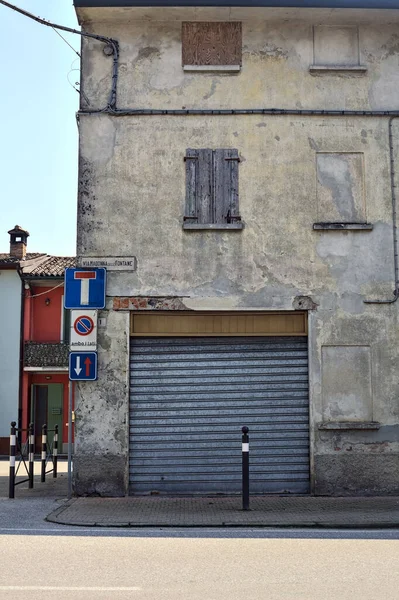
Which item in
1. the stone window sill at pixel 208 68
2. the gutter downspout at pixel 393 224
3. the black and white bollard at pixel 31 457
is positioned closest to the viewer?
the gutter downspout at pixel 393 224

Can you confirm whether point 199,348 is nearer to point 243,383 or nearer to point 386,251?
point 243,383

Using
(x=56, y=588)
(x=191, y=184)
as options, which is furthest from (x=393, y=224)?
(x=56, y=588)

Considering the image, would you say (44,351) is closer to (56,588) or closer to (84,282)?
(84,282)

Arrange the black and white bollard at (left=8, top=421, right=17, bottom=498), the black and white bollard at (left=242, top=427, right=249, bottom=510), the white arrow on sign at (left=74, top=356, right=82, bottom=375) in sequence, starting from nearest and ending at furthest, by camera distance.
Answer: the black and white bollard at (left=242, top=427, right=249, bottom=510)
the black and white bollard at (left=8, top=421, right=17, bottom=498)
the white arrow on sign at (left=74, top=356, right=82, bottom=375)

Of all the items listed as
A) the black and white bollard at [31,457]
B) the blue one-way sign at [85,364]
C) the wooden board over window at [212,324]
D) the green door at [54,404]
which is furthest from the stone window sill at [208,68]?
the green door at [54,404]

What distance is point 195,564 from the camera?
7.59 metres

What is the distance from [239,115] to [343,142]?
184 centimetres

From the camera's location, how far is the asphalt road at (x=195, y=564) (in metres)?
6.43

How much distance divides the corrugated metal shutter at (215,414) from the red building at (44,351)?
20.6 m

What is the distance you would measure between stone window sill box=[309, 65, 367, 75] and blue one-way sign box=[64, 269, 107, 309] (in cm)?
516

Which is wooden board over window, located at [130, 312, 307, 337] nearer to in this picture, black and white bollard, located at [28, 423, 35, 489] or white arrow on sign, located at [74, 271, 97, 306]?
white arrow on sign, located at [74, 271, 97, 306]

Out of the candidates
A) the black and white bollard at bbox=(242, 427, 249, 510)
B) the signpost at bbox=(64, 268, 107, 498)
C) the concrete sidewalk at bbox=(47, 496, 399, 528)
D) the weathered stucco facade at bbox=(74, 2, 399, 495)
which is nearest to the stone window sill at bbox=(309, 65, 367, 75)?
the weathered stucco facade at bbox=(74, 2, 399, 495)

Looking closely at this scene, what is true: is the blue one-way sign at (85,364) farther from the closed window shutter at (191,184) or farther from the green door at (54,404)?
the green door at (54,404)

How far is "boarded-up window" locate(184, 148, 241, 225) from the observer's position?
45.0 ft
